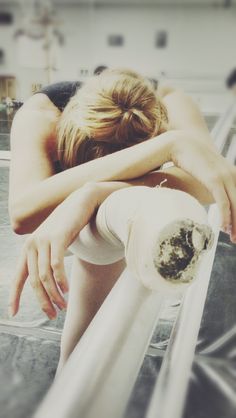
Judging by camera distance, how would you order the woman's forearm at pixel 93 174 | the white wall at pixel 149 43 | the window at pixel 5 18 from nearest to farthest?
the woman's forearm at pixel 93 174, the window at pixel 5 18, the white wall at pixel 149 43

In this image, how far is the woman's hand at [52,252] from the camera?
0.74 feet

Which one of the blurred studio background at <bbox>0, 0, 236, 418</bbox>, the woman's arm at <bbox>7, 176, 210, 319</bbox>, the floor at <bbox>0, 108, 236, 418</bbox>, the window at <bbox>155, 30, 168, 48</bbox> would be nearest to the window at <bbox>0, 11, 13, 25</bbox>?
the blurred studio background at <bbox>0, 0, 236, 418</bbox>

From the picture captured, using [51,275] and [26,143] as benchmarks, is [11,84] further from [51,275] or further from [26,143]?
[51,275]

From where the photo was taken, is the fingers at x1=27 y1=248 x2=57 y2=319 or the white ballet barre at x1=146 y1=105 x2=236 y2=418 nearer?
the white ballet barre at x1=146 y1=105 x2=236 y2=418

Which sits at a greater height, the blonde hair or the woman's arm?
the blonde hair

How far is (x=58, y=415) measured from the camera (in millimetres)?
98

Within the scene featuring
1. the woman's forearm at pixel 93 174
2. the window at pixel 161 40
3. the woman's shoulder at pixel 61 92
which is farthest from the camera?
the window at pixel 161 40

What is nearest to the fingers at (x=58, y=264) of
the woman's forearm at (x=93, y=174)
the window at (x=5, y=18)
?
the woman's forearm at (x=93, y=174)

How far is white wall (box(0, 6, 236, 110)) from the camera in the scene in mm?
1707

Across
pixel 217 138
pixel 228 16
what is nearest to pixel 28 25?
pixel 217 138

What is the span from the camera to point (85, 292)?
17.2 inches

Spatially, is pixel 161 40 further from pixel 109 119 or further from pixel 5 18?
pixel 109 119

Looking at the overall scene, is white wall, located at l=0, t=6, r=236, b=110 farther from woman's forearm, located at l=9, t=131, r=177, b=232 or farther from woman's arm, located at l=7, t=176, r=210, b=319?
woman's arm, located at l=7, t=176, r=210, b=319

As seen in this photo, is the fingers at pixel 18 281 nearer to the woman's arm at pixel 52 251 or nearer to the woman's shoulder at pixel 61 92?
the woman's arm at pixel 52 251
